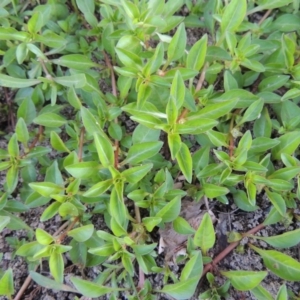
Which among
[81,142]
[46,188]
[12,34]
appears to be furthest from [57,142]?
[12,34]

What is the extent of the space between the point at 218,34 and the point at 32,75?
0.77 metres

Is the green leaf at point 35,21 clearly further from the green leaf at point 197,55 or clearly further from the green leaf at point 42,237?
the green leaf at point 42,237

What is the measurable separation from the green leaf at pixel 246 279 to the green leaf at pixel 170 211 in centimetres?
28

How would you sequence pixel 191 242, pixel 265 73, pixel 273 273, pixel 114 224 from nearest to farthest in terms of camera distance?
pixel 114 224 → pixel 191 242 → pixel 273 273 → pixel 265 73

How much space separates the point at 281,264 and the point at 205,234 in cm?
29

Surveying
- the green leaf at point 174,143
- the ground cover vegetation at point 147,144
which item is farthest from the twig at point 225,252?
the green leaf at point 174,143

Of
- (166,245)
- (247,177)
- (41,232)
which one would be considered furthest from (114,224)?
(247,177)

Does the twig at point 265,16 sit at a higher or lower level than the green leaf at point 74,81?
lower

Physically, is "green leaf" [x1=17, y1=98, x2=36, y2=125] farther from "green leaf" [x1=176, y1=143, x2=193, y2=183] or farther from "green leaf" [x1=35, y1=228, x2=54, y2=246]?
"green leaf" [x1=176, y1=143, x2=193, y2=183]

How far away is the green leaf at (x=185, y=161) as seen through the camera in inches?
55.9

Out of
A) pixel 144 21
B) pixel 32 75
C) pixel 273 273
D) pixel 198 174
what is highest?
pixel 144 21

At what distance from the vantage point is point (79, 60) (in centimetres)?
177

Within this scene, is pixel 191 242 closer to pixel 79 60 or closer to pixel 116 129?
pixel 116 129

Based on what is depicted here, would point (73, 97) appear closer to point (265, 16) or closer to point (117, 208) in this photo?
point (117, 208)
